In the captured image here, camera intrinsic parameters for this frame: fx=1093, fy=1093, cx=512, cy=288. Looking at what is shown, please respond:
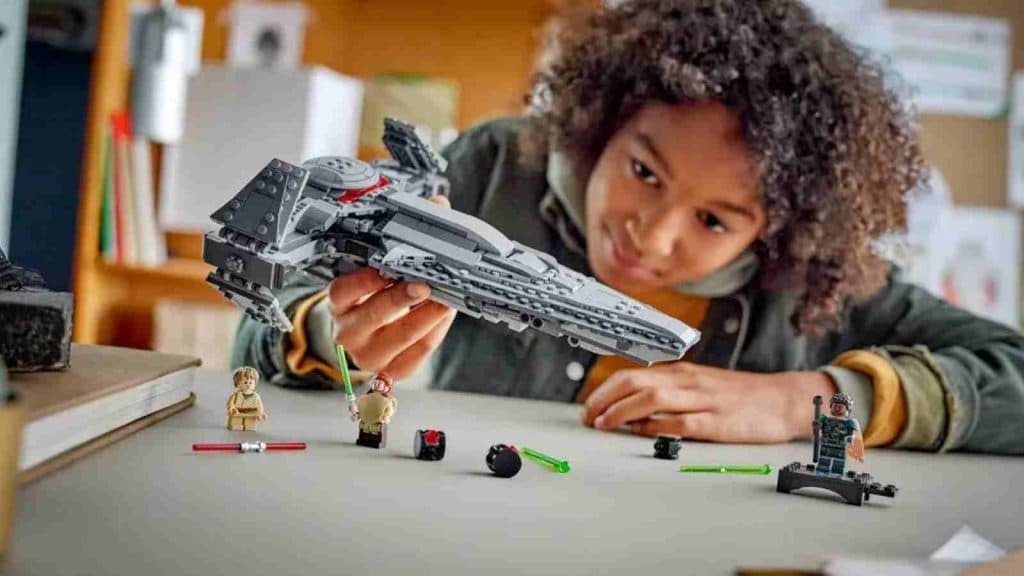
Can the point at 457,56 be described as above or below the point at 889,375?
above

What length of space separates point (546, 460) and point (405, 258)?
13cm

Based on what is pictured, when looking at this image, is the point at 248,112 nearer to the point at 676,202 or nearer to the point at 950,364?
the point at 676,202

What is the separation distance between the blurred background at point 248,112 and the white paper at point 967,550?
1.09 feet

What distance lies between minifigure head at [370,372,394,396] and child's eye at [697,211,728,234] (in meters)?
0.24

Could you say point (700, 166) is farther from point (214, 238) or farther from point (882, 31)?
point (882, 31)

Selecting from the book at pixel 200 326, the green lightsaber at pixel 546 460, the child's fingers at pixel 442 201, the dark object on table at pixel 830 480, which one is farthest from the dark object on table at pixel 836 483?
the book at pixel 200 326

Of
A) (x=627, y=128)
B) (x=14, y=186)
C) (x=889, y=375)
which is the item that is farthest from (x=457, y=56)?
(x=14, y=186)

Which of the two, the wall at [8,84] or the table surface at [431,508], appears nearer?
the table surface at [431,508]

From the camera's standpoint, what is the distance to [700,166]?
68cm

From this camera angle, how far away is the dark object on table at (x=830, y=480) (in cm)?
51

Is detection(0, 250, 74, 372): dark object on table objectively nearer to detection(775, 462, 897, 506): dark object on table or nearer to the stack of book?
the stack of book

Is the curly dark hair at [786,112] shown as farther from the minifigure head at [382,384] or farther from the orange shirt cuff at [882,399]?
the minifigure head at [382,384]

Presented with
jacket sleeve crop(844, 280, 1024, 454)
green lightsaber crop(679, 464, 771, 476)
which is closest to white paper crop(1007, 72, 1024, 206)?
jacket sleeve crop(844, 280, 1024, 454)

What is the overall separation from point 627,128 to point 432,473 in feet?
1.18
